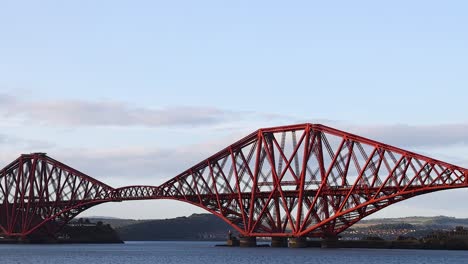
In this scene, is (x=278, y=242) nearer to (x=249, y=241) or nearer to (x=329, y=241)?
(x=249, y=241)

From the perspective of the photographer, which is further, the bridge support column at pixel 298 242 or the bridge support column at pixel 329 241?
the bridge support column at pixel 329 241

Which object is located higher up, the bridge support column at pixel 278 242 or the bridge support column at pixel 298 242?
the bridge support column at pixel 278 242

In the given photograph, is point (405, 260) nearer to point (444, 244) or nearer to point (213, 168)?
point (444, 244)

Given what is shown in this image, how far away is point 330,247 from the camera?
158500 mm

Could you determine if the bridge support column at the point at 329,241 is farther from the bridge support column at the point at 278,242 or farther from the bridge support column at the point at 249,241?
the bridge support column at the point at 249,241

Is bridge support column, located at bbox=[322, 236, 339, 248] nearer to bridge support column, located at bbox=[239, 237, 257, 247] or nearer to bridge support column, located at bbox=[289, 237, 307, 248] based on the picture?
bridge support column, located at bbox=[289, 237, 307, 248]

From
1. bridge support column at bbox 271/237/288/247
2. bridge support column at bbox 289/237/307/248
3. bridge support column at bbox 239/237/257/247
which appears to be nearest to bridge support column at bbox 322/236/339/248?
bridge support column at bbox 289/237/307/248

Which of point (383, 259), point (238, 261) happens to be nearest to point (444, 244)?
point (383, 259)

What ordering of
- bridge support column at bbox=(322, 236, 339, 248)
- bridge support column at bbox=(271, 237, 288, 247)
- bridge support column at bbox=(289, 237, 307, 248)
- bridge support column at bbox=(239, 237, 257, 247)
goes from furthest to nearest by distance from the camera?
bridge support column at bbox=(239, 237, 257, 247) < bridge support column at bbox=(271, 237, 288, 247) < bridge support column at bbox=(322, 236, 339, 248) < bridge support column at bbox=(289, 237, 307, 248)

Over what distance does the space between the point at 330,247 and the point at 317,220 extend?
7.90 metres

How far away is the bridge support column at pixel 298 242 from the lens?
15700cm

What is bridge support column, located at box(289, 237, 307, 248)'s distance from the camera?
157000 millimetres

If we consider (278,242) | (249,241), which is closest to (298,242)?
(278,242)

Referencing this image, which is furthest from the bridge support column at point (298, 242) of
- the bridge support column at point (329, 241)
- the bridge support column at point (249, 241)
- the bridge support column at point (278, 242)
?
the bridge support column at point (249, 241)
